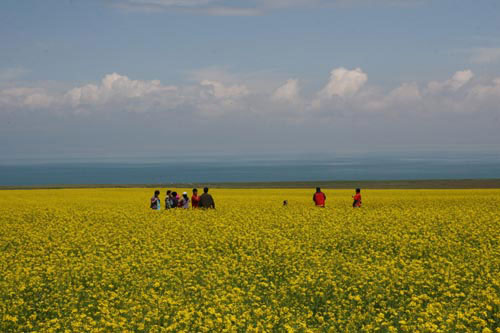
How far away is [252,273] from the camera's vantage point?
14133 mm

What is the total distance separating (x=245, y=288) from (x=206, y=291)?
1709mm

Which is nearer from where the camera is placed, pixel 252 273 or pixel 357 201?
pixel 252 273

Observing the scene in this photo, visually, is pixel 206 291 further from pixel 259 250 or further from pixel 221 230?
pixel 221 230

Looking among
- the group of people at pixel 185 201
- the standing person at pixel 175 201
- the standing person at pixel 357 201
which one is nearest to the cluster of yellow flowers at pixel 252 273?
the group of people at pixel 185 201

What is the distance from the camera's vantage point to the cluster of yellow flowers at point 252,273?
980cm

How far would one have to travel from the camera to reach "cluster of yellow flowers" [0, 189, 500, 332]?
9.80 metres

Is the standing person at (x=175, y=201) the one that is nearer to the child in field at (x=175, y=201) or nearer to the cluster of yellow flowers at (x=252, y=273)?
the child in field at (x=175, y=201)

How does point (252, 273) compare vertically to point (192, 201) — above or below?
below

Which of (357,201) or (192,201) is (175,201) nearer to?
(192,201)

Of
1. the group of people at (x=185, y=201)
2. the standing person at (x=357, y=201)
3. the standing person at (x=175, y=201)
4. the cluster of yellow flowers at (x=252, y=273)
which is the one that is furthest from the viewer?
the standing person at (x=357, y=201)

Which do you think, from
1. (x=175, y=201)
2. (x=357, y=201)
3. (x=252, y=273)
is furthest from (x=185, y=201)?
(x=252, y=273)

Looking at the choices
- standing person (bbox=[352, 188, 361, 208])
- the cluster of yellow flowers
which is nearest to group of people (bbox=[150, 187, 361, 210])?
standing person (bbox=[352, 188, 361, 208])

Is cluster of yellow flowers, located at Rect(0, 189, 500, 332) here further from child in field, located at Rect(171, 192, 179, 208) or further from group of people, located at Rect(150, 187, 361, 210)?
child in field, located at Rect(171, 192, 179, 208)

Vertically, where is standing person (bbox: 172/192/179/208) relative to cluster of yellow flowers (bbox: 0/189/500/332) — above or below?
above
